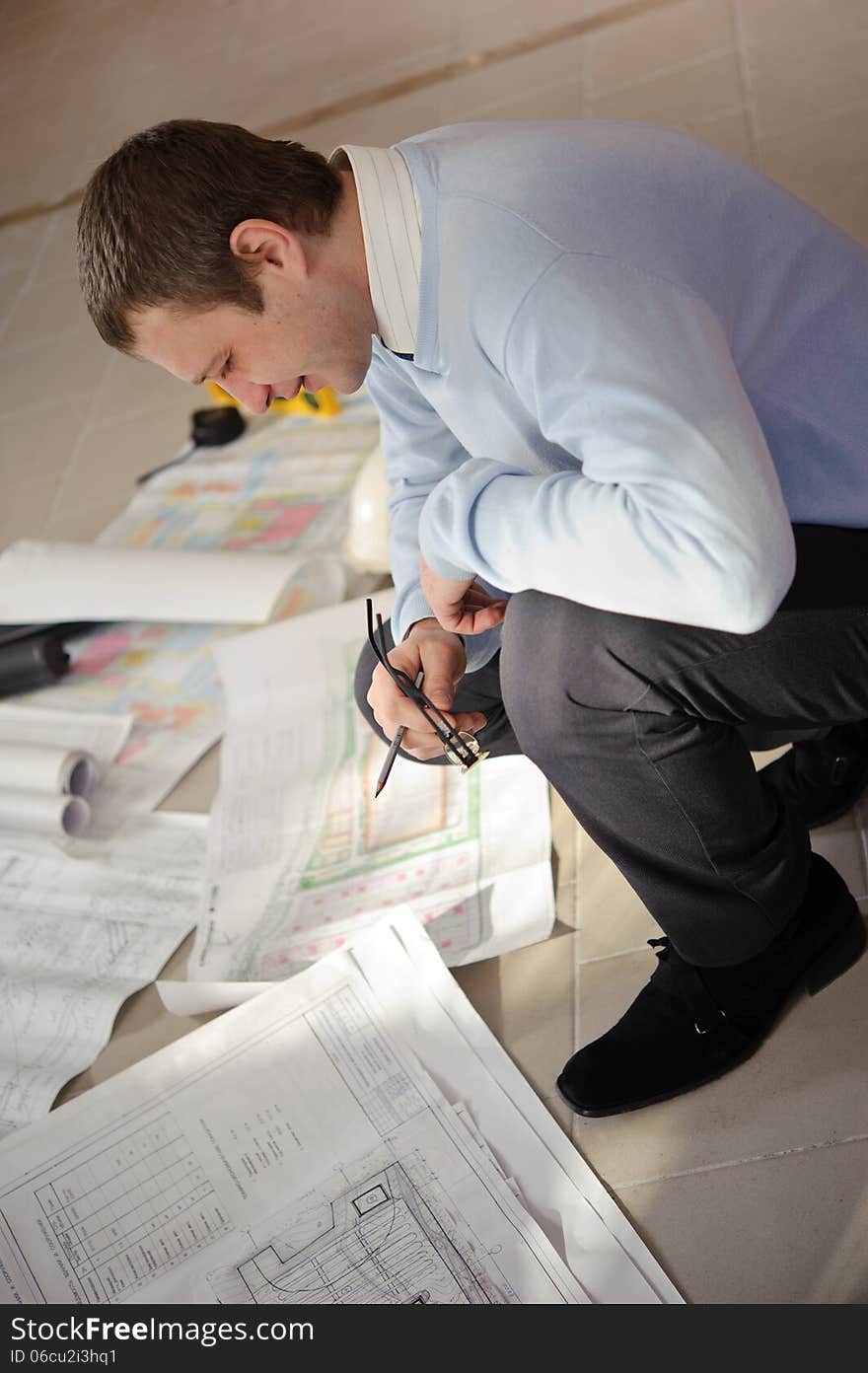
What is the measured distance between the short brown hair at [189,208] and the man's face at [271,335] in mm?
15

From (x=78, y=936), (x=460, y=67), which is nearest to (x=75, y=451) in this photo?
(x=78, y=936)

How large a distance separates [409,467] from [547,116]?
6.71ft

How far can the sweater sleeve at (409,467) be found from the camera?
1368 millimetres

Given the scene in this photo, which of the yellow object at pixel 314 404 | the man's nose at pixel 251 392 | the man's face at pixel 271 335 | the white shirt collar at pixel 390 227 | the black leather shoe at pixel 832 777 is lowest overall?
the yellow object at pixel 314 404

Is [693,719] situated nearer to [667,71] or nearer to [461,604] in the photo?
[461,604]

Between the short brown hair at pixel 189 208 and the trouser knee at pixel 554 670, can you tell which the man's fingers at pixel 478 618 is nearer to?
the trouser knee at pixel 554 670

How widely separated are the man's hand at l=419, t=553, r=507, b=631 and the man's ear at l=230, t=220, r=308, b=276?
286mm

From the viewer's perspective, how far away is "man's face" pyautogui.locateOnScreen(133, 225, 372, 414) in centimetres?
109

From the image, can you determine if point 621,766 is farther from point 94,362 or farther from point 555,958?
point 94,362

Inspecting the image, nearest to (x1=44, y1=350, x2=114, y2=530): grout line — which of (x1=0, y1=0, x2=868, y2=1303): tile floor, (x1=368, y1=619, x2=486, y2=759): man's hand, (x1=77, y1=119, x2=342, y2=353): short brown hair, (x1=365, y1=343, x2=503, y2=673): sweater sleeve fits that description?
(x1=0, y1=0, x2=868, y2=1303): tile floor

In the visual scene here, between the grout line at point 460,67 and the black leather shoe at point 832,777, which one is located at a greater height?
the grout line at point 460,67

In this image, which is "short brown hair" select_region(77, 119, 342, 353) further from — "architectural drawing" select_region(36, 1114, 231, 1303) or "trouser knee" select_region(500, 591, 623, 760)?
"architectural drawing" select_region(36, 1114, 231, 1303)

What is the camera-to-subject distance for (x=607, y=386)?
91 cm

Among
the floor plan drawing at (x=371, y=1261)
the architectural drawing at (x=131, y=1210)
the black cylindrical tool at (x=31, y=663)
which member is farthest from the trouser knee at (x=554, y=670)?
the black cylindrical tool at (x=31, y=663)
